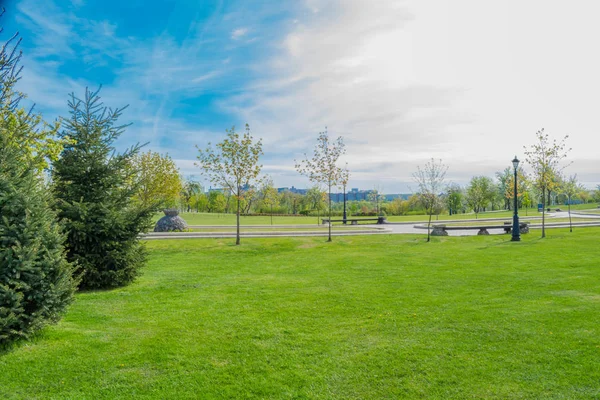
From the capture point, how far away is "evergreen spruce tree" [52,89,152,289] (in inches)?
344

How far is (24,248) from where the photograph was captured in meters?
5.26

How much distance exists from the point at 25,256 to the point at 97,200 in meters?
3.99

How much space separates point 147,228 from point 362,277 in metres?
6.38

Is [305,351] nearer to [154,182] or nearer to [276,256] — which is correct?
[276,256]

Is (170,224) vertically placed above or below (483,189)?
below

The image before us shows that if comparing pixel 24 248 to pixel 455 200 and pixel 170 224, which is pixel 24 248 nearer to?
pixel 170 224

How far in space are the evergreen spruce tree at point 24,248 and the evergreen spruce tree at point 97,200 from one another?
267 centimetres

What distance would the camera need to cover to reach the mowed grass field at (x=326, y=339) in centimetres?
436

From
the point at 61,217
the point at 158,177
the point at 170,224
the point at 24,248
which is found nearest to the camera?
the point at 24,248

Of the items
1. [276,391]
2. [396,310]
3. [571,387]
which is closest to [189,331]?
[276,391]

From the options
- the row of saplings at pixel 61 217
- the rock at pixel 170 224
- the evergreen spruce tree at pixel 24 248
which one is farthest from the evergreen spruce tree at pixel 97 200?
the rock at pixel 170 224

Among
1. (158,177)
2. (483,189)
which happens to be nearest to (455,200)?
(483,189)

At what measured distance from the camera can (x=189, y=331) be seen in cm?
621

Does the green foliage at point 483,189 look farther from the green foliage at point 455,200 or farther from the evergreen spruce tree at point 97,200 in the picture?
the evergreen spruce tree at point 97,200
